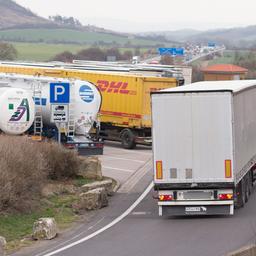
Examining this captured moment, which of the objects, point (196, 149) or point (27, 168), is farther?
point (27, 168)

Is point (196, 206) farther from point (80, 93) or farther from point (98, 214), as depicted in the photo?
point (80, 93)

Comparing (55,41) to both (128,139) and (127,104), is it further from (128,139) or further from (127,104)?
(128,139)

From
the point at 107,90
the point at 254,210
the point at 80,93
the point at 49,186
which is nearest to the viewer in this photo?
the point at 254,210

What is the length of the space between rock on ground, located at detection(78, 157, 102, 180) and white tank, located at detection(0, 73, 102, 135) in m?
6.31

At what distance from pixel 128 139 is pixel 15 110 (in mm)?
10258

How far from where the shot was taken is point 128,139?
137ft

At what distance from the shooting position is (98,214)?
78.5ft

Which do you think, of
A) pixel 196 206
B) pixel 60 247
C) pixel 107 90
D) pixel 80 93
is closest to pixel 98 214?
pixel 196 206

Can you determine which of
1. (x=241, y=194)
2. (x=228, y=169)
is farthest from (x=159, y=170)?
(x=241, y=194)

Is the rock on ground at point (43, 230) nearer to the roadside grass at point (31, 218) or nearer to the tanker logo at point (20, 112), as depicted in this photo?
the roadside grass at point (31, 218)

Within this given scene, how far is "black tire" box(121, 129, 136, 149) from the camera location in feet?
136

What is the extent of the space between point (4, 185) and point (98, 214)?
10.4ft

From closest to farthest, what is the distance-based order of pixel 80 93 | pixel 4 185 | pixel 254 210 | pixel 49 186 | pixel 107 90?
pixel 4 185 < pixel 254 210 < pixel 49 186 < pixel 80 93 < pixel 107 90

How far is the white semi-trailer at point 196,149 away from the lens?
70.7 ft
